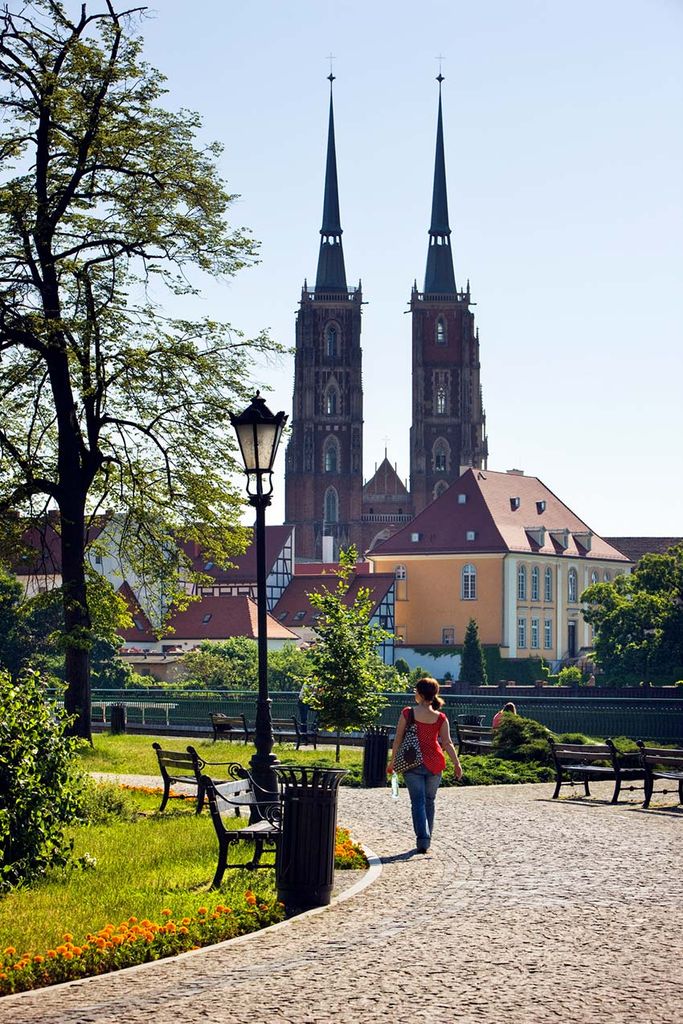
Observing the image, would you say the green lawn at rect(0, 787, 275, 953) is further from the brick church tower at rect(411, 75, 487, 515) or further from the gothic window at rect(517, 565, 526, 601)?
the brick church tower at rect(411, 75, 487, 515)

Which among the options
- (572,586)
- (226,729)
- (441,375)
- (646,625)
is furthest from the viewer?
(441,375)

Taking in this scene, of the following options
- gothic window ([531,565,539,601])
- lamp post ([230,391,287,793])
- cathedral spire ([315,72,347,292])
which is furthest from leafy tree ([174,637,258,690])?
cathedral spire ([315,72,347,292])

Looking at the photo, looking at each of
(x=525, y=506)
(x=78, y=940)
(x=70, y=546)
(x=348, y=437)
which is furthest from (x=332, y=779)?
(x=348, y=437)

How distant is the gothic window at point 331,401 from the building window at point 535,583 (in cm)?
3714

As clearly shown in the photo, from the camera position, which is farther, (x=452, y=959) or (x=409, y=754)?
(x=409, y=754)

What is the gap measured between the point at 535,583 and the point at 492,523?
196 inches

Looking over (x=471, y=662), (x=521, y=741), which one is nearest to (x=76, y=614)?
(x=521, y=741)

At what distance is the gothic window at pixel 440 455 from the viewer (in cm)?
12975

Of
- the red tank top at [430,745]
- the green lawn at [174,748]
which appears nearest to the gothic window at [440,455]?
the green lawn at [174,748]

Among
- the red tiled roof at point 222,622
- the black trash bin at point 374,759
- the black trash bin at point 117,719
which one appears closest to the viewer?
the black trash bin at point 374,759

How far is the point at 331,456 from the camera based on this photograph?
129 m

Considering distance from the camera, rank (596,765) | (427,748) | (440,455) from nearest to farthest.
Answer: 1. (427,748)
2. (596,765)
3. (440,455)

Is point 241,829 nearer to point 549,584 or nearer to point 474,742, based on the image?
point 474,742

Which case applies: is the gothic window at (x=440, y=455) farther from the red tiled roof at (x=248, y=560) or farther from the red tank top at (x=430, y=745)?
the red tank top at (x=430, y=745)
